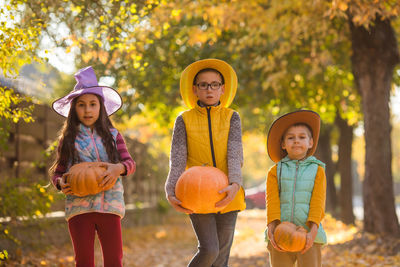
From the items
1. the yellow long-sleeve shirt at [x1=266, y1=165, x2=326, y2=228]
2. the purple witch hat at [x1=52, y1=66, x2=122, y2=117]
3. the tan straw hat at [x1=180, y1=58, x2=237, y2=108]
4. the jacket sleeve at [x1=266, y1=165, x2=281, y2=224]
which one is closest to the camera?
the yellow long-sleeve shirt at [x1=266, y1=165, x2=326, y2=228]

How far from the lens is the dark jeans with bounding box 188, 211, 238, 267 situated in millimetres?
3852

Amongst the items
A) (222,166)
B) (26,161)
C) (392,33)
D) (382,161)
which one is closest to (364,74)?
(392,33)

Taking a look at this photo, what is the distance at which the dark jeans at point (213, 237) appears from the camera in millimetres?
3852

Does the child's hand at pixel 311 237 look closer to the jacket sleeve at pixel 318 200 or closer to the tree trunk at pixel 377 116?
the jacket sleeve at pixel 318 200

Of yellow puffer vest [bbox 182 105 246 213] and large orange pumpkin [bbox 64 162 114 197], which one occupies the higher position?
yellow puffer vest [bbox 182 105 246 213]

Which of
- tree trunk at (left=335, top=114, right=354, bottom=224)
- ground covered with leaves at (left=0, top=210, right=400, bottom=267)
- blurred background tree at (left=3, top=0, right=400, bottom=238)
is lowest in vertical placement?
ground covered with leaves at (left=0, top=210, right=400, bottom=267)

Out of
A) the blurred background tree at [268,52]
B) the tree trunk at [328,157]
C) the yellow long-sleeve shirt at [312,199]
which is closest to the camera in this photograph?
the yellow long-sleeve shirt at [312,199]

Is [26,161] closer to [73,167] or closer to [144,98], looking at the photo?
[144,98]

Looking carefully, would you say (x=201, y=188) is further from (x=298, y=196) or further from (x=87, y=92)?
(x=87, y=92)

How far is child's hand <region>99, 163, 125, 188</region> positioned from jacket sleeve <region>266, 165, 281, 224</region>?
122 centimetres

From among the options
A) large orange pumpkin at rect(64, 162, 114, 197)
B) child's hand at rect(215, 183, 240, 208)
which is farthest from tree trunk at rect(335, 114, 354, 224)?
large orange pumpkin at rect(64, 162, 114, 197)

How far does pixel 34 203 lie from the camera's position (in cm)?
669

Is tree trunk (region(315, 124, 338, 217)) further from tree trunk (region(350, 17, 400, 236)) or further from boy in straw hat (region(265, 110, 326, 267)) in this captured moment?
boy in straw hat (region(265, 110, 326, 267))

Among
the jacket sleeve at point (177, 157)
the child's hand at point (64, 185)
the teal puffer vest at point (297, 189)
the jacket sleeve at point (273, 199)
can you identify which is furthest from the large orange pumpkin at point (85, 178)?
the teal puffer vest at point (297, 189)
